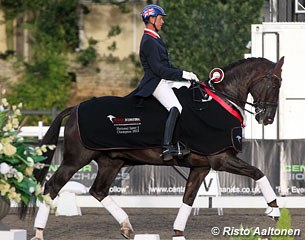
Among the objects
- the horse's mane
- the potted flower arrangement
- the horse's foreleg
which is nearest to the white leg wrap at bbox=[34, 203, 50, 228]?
the horse's foreleg

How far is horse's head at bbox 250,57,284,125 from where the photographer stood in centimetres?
1312

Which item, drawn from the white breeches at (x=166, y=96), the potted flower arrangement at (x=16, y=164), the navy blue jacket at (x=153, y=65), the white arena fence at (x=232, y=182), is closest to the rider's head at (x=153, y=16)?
the navy blue jacket at (x=153, y=65)

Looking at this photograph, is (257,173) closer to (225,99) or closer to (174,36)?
(225,99)

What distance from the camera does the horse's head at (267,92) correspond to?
13117 mm

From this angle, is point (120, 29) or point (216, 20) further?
point (120, 29)

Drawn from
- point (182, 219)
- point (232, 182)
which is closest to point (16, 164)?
point (182, 219)

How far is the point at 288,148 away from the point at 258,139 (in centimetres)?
58

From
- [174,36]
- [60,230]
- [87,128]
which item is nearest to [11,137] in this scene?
[87,128]

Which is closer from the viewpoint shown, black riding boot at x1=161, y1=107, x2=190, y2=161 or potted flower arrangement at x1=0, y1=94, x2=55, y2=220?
potted flower arrangement at x1=0, y1=94, x2=55, y2=220

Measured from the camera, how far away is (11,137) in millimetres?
9188

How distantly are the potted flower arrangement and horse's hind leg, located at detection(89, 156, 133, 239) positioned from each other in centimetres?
341

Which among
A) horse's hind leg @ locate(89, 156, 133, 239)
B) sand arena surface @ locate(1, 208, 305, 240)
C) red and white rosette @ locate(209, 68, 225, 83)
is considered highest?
red and white rosette @ locate(209, 68, 225, 83)

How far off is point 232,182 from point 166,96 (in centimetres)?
578

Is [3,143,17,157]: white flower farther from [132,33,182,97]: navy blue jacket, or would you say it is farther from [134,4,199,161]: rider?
[132,33,182,97]: navy blue jacket
